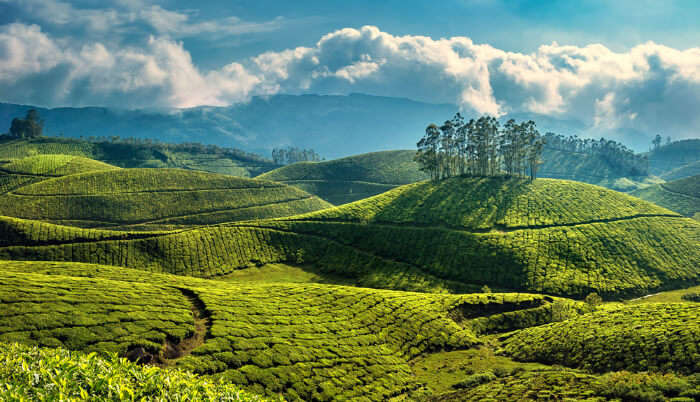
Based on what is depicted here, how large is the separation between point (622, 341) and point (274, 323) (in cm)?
5118

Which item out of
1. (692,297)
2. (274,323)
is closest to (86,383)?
(274,323)

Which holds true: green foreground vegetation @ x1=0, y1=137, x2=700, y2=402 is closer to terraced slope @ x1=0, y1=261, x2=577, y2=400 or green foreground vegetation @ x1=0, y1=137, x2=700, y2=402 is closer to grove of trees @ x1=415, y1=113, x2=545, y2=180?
terraced slope @ x1=0, y1=261, x2=577, y2=400

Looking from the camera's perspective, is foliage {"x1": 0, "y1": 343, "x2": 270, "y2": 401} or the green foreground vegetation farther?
the green foreground vegetation

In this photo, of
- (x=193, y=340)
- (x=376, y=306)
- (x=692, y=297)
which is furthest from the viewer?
(x=692, y=297)

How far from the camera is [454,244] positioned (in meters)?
123

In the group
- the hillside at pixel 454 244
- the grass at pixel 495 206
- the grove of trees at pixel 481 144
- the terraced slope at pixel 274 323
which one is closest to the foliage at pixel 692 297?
the hillside at pixel 454 244

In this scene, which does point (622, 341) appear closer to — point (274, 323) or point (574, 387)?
point (574, 387)

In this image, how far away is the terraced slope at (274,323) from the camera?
4588 centimetres

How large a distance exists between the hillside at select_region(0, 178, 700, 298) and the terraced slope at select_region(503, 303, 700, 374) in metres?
34.7

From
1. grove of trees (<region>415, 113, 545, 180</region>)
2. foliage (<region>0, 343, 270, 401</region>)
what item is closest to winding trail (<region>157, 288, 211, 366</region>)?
foliage (<region>0, 343, 270, 401</region>)

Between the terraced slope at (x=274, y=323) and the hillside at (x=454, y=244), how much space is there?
27.1 m

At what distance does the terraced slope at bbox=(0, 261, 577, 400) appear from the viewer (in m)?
45.9

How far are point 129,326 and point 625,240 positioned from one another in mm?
133986

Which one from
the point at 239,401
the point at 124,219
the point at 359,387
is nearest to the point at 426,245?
the point at 359,387
